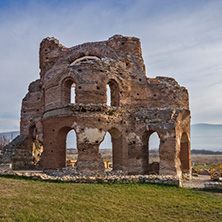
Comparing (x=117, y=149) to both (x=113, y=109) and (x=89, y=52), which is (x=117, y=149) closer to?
(x=113, y=109)

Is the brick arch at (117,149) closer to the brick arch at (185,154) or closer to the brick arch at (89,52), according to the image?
the brick arch at (185,154)

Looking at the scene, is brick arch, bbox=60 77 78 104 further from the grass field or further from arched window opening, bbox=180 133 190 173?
arched window opening, bbox=180 133 190 173

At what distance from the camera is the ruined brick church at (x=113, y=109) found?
17062mm

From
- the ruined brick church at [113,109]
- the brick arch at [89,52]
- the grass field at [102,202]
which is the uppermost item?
the brick arch at [89,52]

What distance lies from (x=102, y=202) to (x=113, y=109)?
8461 millimetres

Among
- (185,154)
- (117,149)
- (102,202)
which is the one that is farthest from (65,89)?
(185,154)

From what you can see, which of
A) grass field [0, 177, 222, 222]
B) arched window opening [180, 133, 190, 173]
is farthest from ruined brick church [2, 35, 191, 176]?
grass field [0, 177, 222, 222]

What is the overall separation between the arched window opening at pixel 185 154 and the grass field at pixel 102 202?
21.3ft

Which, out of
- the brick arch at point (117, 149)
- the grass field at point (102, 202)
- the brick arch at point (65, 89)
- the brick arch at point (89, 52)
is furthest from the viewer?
the brick arch at point (89, 52)

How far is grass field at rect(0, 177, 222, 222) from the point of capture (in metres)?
8.90

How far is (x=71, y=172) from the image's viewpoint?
1658 centimetres

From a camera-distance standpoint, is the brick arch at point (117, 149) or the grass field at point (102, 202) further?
the brick arch at point (117, 149)

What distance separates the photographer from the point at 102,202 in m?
10.5

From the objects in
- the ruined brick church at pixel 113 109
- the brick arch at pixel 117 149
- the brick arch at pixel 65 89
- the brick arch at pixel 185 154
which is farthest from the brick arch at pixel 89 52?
the brick arch at pixel 185 154
